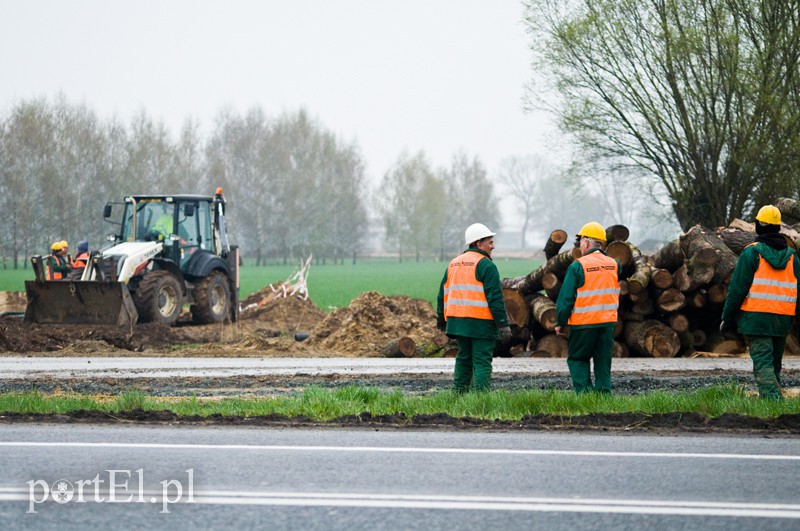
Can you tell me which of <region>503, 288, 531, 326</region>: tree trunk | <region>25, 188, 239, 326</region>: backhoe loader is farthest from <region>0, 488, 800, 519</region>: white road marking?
<region>25, 188, 239, 326</region>: backhoe loader

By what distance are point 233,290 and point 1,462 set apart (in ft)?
59.7

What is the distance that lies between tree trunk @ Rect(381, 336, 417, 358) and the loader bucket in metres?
5.94

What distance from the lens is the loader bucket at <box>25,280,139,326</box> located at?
20.4 meters

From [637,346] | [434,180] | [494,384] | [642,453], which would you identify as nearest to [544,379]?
[494,384]

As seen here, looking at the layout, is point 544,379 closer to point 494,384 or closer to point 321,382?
point 494,384

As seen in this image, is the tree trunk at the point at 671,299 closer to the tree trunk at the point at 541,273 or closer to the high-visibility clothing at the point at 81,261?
the tree trunk at the point at 541,273

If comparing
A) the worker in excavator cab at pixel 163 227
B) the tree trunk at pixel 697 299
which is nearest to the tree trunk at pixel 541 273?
the tree trunk at pixel 697 299

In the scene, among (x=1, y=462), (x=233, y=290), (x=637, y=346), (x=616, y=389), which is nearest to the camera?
(x=1, y=462)

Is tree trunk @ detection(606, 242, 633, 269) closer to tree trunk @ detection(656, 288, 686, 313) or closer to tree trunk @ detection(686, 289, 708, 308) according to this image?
tree trunk @ detection(656, 288, 686, 313)

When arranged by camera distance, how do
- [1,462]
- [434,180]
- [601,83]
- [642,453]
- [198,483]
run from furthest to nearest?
1. [434,180]
2. [601,83]
3. [642,453]
4. [1,462]
5. [198,483]

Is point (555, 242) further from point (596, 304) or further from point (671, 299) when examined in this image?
point (596, 304)

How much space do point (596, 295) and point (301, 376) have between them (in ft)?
17.5

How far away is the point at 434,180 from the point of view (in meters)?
120

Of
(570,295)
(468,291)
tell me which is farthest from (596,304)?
(468,291)
